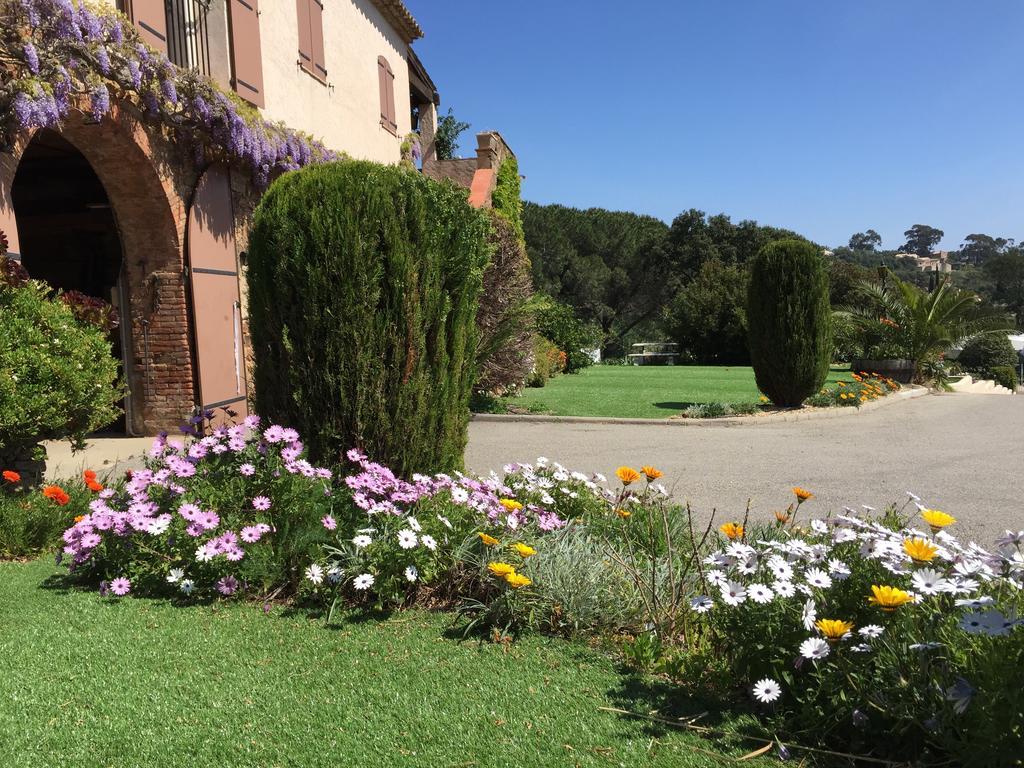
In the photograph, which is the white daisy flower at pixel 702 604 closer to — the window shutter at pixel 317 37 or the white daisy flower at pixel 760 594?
the white daisy flower at pixel 760 594

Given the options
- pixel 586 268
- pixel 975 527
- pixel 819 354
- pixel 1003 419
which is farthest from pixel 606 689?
pixel 586 268

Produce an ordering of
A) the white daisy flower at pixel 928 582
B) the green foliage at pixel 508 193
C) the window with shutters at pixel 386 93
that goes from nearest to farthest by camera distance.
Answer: the white daisy flower at pixel 928 582
the window with shutters at pixel 386 93
the green foliage at pixel 508 193

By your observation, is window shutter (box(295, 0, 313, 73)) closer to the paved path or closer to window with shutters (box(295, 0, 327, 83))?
window with shutters (box(295, 0, 327, 83))

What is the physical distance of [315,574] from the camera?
122 inches

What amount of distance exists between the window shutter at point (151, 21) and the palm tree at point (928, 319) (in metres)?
15.5

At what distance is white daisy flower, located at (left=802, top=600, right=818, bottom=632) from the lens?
6.93 ft

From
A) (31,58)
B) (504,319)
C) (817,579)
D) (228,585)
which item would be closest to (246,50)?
(31,58)

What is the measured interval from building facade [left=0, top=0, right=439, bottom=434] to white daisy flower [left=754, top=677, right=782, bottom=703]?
6.47 meters

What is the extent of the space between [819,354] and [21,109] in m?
11.0

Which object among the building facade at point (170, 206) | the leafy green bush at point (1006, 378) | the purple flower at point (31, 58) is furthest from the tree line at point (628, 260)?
the purple flower at point (31, 58)

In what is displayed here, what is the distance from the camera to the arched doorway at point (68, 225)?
9.15 meters

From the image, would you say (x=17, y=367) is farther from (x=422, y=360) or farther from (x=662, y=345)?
(x=662, y=345)

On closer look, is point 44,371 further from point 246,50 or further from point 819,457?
point 819,457

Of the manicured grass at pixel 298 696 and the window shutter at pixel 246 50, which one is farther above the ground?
the window shutter at pixel 246 50
